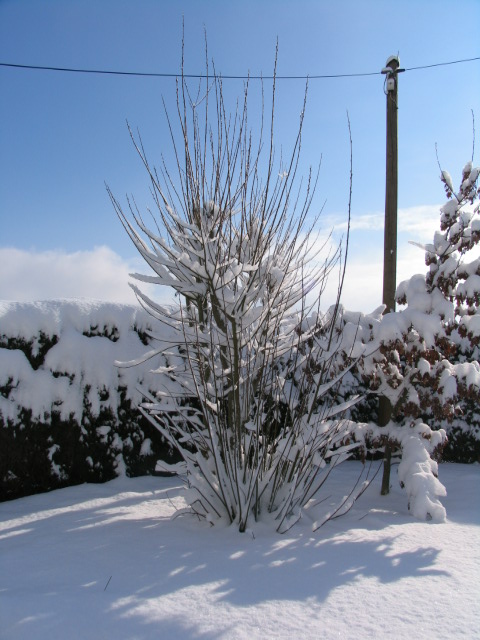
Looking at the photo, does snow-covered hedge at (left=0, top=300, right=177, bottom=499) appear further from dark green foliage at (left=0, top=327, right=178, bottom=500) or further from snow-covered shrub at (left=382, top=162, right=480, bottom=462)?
snow-covered shrub at (left=382, top=162, right=480, bottom=462)

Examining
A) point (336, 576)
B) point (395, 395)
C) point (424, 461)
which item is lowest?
point (336, 576)

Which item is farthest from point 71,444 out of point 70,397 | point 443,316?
point 443,316

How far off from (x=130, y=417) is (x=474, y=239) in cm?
365

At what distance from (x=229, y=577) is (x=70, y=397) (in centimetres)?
262

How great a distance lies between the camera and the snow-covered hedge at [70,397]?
13.6 ft

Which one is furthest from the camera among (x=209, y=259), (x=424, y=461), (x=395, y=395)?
(x=395, y=395)

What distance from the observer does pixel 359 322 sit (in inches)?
163

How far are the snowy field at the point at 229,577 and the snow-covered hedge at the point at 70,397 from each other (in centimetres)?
54

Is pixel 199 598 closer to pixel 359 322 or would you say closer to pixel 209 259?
pixel 209 259

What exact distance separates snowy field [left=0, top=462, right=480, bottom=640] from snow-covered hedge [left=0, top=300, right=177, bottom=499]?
21.2 inches

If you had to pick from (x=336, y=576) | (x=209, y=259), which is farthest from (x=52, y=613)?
(x=209, y=259)

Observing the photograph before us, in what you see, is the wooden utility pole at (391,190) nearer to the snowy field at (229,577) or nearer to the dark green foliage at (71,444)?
the snowy field at (229,577)

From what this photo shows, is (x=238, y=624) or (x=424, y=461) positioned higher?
(x=424, y=461)

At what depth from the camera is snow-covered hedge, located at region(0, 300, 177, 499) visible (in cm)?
416
